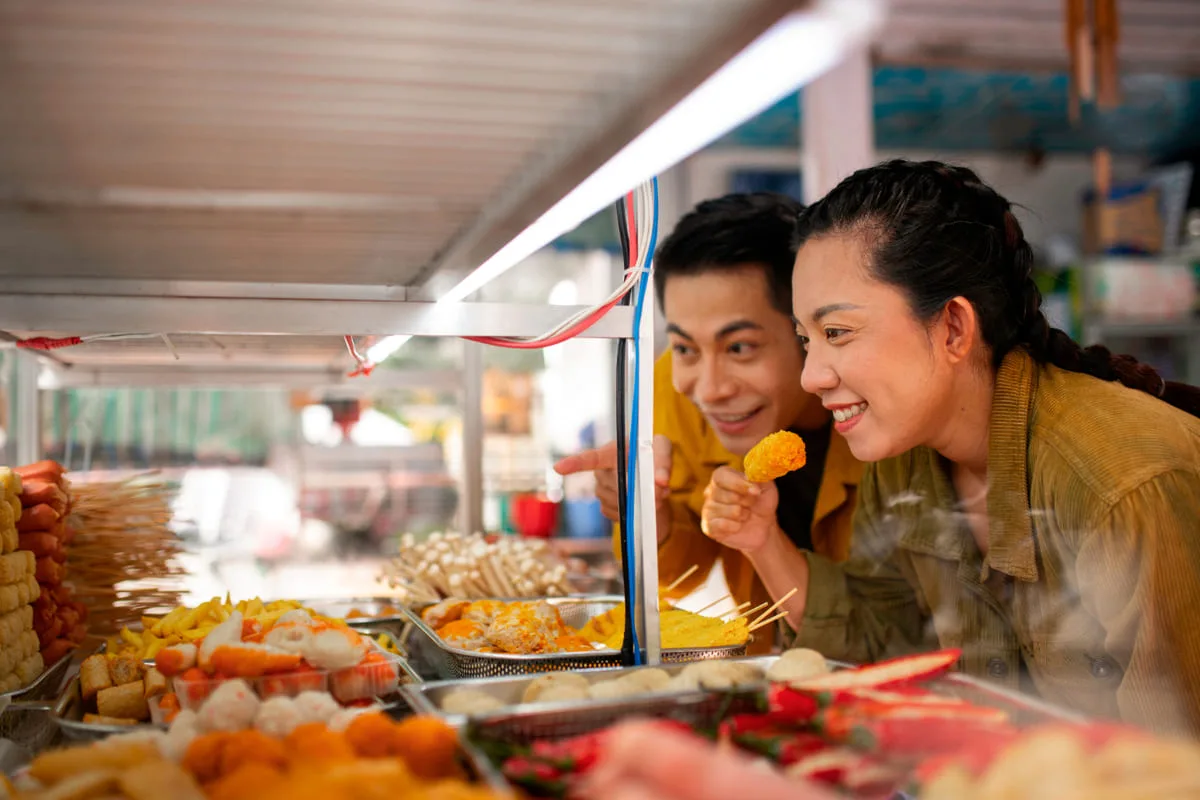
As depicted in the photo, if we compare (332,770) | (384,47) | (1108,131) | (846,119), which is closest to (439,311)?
(384,47)

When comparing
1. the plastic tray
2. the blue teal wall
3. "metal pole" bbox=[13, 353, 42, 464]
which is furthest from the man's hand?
the blue teal wall

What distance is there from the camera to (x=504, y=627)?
5.86 feet

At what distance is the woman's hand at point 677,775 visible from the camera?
830 mm

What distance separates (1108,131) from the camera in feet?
22.4

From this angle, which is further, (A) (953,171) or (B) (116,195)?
(A) (953,171)

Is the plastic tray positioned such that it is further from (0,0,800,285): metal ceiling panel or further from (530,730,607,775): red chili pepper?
(0,0,800,285): metal ceiling panel

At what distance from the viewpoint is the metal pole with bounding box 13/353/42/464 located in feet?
9.11

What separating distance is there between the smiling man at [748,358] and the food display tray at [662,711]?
1128mm

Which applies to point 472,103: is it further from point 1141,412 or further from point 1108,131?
point 1108,131

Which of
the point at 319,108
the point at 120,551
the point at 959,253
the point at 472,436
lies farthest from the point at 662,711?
the point at 472,436

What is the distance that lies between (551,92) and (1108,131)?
22.7 feet

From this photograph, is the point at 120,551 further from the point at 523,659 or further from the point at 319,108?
the point at 319,108

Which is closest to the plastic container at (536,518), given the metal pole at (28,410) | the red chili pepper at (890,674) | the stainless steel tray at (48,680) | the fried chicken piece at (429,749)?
the metal pole at (28,410)

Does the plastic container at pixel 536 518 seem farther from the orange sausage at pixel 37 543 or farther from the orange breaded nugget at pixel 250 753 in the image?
the orange breaded nugget at pixel 250 753
